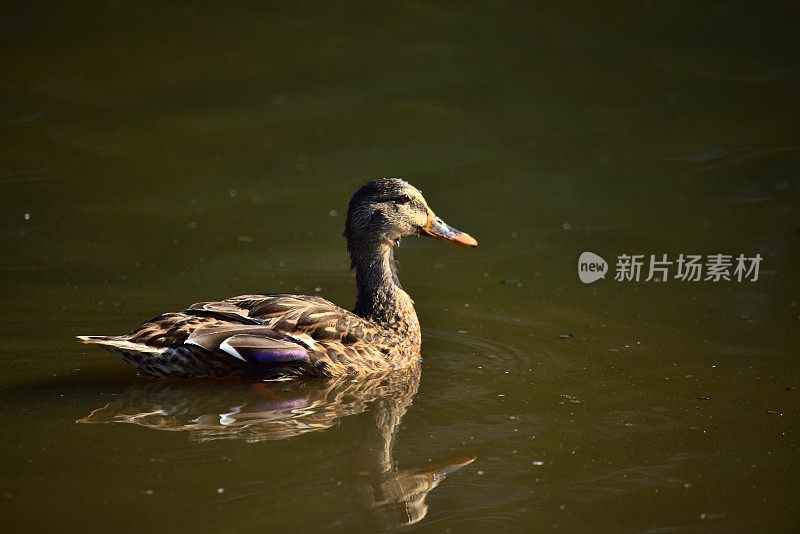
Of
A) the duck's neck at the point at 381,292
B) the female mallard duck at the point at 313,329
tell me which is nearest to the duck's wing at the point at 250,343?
the female mallard duck at the point at 313,329

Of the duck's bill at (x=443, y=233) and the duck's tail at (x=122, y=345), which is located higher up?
the duck's bill at (x=443, y=233)

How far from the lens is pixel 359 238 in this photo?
828 cm

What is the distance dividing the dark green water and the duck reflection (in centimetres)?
2

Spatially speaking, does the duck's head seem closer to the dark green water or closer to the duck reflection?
the dark green water

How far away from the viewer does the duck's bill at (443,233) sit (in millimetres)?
8445

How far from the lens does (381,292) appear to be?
26.8 ft

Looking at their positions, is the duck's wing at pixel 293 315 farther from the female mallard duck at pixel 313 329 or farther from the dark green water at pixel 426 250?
the dark green water at pixel 426 250

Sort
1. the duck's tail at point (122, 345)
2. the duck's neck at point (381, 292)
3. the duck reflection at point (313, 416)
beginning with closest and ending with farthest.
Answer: the duck reflection at point (313, 416)
the duck's tail at point (122, 345)
the duck's neck at point (381, 292)

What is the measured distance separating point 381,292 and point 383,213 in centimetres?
51

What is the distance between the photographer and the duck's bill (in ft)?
27.7

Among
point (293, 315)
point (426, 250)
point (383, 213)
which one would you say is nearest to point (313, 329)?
point (293, 315)

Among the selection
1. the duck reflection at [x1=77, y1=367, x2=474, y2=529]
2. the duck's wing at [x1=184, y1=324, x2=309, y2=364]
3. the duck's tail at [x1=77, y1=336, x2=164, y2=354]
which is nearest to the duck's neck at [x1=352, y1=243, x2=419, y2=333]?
the duck reflection at [x1=77, y1=367, x2=474, y2=529]

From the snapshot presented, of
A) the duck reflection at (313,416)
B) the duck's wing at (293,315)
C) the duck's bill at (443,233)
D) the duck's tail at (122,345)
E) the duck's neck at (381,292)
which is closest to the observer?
the duck reflection at (313,416)

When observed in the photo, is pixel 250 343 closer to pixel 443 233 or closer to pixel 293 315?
pixel 293 315
